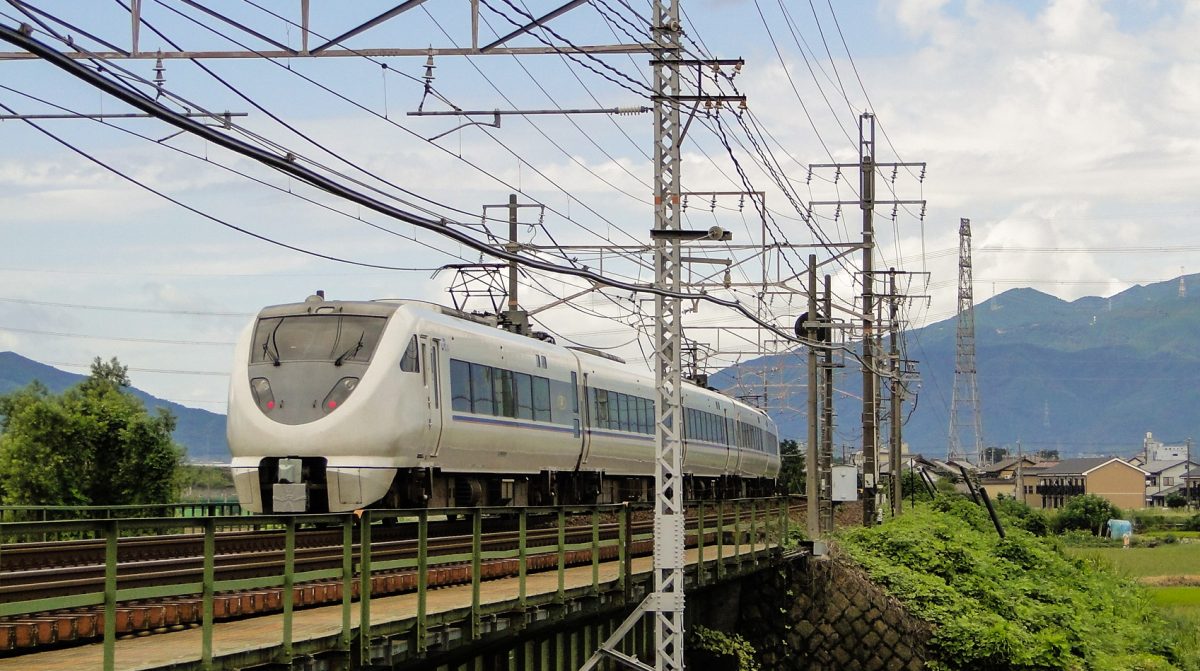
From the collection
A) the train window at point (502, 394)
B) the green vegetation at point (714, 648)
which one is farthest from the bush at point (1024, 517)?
the train window at point (502, 394)

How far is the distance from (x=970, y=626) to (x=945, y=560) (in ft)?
17.4

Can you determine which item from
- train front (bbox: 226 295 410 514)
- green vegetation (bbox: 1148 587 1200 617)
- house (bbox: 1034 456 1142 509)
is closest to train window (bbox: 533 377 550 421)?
train front (bbox: 226 295 410 514)

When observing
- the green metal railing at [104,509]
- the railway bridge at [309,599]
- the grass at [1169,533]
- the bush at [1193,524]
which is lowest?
the grass at [1169,533]

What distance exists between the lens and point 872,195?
1724 inches

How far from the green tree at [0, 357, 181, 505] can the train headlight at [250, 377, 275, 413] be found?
47051 millimetres

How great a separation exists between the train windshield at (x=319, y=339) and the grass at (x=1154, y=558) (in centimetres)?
4863

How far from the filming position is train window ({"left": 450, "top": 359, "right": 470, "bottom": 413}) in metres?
23.0

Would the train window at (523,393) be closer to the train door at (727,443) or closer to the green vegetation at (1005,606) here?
the green vegetation at (1005,606)

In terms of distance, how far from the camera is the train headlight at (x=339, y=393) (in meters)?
20.8

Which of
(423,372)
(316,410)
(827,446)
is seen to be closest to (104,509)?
(316,410)

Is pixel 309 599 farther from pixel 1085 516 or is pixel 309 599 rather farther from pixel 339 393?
pixel 1085 516

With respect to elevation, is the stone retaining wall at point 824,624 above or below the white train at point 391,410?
below

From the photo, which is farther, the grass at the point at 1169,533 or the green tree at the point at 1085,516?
the green tree at the point at 1085,516

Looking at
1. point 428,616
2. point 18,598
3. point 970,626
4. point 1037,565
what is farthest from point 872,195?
point 18,598
